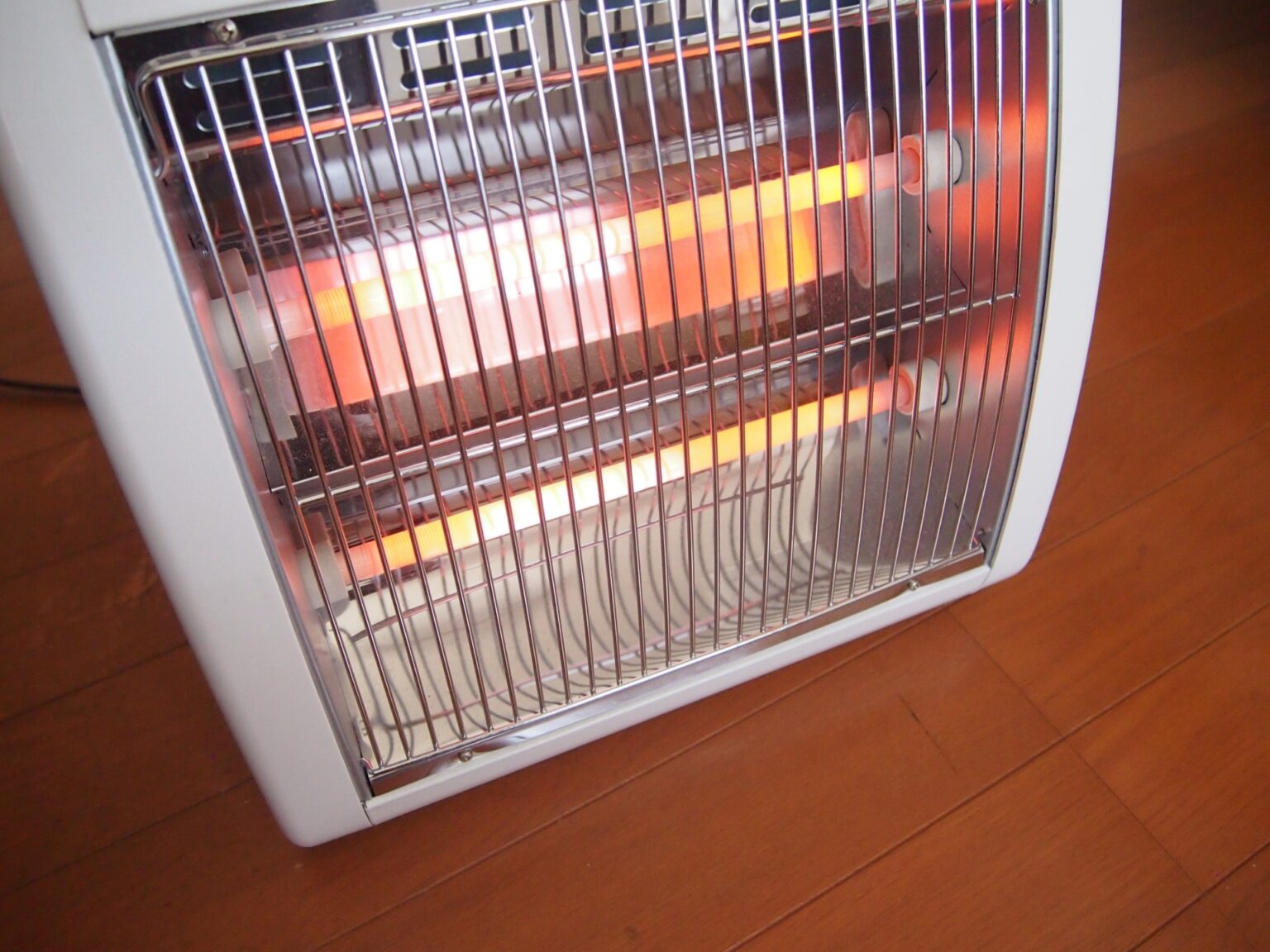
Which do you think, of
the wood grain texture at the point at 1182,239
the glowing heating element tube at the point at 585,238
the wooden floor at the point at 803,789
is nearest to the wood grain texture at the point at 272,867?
the wooden floor at the point at 803,789

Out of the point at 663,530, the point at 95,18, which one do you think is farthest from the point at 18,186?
the point at 663,530

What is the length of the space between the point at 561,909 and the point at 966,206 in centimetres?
48

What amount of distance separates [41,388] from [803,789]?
0.81m

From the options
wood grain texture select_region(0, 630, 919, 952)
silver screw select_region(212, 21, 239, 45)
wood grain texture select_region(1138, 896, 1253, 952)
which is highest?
silver screw select_region(212, 21, 239, 45)

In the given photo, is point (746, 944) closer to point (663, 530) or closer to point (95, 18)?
point (663, 530)

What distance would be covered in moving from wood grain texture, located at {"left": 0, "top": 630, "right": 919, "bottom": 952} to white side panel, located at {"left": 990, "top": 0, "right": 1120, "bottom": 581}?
0.28 meters

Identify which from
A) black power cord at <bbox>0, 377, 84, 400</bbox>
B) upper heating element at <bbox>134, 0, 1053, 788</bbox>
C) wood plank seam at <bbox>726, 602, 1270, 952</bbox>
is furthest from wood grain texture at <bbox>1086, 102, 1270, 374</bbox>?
black power cord at <bbox>0, 377, 84, 400</bbox>

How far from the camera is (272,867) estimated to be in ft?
2.24

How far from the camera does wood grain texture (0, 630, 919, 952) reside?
65 cm

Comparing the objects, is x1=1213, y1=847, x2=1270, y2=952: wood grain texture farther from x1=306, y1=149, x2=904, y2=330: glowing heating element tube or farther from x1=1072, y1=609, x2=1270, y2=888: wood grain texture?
x1=306, y1=149, x2=904, y2=330: glowing heating element tube

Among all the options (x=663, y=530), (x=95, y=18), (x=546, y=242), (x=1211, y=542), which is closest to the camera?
(x=95, y=18)

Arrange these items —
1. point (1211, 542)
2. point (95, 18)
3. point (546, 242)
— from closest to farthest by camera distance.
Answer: point (95, 18) < point (546, 242) < point (1211, 542)

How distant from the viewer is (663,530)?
63 cm

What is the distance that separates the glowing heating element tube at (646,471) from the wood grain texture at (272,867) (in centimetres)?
20
